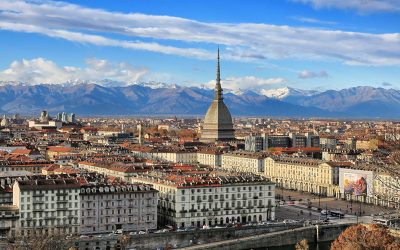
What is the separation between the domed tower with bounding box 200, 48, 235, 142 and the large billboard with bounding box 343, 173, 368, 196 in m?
69.2

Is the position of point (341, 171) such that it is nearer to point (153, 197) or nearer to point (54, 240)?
point (153, 197)

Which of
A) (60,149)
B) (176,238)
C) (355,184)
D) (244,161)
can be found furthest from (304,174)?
Result: (60,149)

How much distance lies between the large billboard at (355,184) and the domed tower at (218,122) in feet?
227

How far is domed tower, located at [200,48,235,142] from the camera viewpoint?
16138 cm

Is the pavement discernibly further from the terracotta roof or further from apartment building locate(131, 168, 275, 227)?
the terracotta roof

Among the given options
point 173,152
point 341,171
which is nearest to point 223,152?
point 173,152

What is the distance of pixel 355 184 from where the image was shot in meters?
91.4

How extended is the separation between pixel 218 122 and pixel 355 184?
72.5 m

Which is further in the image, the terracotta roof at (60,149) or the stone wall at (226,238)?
the terracotta roof at (60,149)

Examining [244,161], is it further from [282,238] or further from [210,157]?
[282,238]

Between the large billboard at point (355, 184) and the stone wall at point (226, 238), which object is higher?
the large billboard at point (355, 184)

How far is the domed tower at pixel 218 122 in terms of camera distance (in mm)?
161375

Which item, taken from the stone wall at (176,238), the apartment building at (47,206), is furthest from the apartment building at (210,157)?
the apartment building at (47,206)

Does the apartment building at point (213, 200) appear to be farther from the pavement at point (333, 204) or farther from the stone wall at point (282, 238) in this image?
the pavement at point (333, 204)
